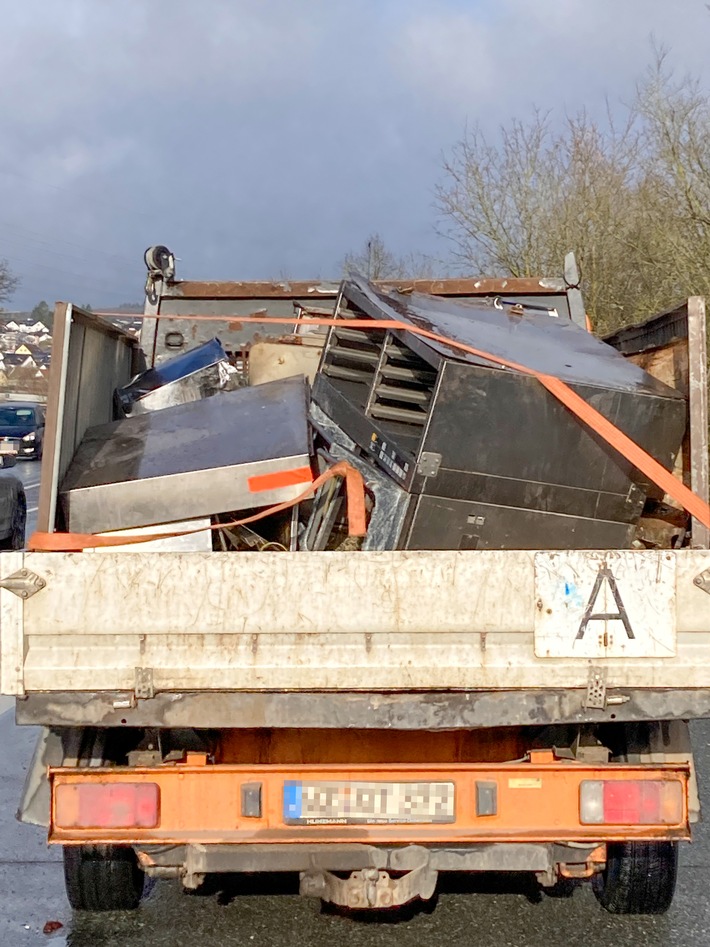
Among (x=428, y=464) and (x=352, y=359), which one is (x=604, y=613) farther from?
(x=352, y=359)

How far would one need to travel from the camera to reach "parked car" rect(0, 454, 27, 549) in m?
9.75

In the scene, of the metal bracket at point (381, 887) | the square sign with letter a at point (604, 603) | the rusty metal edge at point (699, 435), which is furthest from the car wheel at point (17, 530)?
the square sign with letter a at point (604, 603)

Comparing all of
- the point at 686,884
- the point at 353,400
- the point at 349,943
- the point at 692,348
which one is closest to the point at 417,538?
the point at 353,400

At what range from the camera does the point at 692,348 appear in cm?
323

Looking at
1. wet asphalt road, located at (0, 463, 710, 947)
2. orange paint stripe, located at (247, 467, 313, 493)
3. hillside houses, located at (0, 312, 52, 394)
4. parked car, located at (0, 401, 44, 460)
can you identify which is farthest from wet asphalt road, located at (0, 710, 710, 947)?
hillside houses, located at (0, 312, 52, 394)

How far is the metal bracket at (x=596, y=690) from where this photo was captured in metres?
2.56

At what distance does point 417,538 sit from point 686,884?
1762 millimetres

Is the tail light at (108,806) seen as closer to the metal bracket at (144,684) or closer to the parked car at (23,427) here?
the metal bracket at (144,684)

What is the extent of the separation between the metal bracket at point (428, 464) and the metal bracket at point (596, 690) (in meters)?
0.70

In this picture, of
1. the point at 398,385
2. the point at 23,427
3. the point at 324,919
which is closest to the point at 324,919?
the point at 324,919

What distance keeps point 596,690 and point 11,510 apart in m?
8.47

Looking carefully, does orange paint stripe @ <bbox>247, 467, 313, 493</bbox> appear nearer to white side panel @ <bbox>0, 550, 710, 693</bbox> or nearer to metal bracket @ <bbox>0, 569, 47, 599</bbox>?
white side panel @ <bbox>0, 550, 710, 693</bbox>

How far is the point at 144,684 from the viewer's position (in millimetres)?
2543

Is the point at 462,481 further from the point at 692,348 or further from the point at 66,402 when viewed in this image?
the point at 66,402
